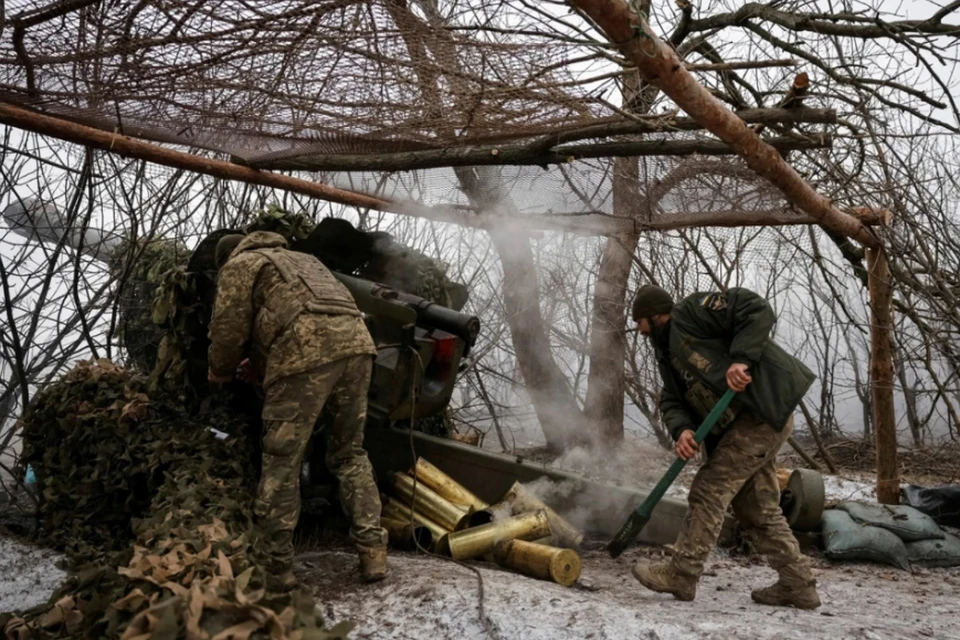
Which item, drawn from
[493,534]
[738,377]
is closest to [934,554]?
[738,377]

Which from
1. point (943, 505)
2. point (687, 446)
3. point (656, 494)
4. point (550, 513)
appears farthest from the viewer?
point (943, 505)

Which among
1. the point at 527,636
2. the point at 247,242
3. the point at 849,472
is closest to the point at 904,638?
the point at 527,636

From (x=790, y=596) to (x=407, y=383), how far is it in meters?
2.61

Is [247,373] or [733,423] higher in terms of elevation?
[247,373]

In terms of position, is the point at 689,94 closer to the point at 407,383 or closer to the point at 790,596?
the point at 407,383

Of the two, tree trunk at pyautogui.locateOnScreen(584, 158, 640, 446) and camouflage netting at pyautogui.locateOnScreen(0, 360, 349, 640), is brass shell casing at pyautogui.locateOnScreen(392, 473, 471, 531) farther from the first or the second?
tree trunk at pyautogui.locateOnScreen(584, 158, 640, 446)

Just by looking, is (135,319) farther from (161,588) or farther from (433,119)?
(161,588)

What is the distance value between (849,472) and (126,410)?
742 centimetres

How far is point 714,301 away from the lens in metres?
4.53

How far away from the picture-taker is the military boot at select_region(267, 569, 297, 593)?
313 cm

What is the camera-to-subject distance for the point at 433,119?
4.34 metres

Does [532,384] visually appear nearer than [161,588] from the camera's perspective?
No

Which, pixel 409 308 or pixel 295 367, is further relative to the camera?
pixel 409 308

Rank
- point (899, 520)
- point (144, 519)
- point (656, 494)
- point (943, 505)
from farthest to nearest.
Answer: point (943, 505) → point (899, 520) → point (656, 494) → point (144, 519)
